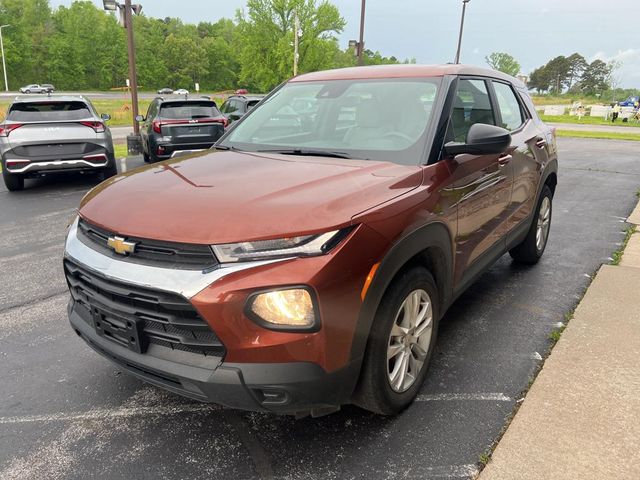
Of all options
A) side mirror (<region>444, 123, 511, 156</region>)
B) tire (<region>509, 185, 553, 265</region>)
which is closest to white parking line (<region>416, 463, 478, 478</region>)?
side mirror (<region>444, 123, 511, 156</region>)

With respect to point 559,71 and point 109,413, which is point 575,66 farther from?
point 109,413

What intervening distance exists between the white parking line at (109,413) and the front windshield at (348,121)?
1.61 meters

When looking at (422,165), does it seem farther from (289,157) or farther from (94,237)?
(94,237)

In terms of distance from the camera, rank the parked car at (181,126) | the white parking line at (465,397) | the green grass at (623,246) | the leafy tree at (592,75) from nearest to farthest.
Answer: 1. the white parking line at (465,397)
2. the green grass at (623,246)
3. the parked car at (181,126)
4. the leafy tree at (592,75)

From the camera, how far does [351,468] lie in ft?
7.69

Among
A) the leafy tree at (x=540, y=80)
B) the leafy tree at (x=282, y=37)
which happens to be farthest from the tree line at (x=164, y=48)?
the leafy tree at (x=540, y=80)

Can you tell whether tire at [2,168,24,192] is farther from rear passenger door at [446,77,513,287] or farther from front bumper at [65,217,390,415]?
rear passenger door at [446,77,513,287]

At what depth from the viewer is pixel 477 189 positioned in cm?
324

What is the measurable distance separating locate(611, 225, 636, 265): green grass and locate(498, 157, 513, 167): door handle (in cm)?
226

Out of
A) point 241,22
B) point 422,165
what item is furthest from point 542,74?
point 422,165

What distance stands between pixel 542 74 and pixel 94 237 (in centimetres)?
12969

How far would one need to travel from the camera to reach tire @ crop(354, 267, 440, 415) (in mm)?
2348

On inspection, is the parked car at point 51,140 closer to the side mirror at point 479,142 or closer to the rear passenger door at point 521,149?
the rear passenger door at point 521,149

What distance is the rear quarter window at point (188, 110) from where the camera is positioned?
11.9 metres
